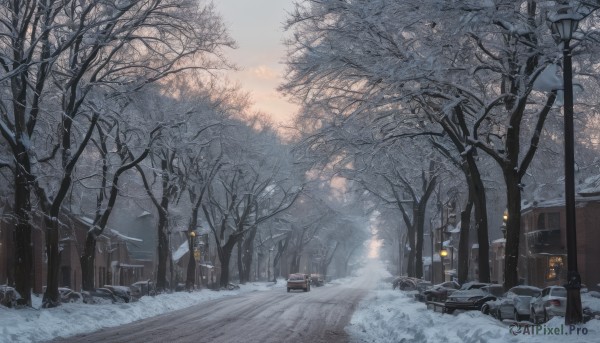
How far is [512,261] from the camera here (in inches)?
930

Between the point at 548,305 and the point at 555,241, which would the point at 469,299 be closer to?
the point at 548,305

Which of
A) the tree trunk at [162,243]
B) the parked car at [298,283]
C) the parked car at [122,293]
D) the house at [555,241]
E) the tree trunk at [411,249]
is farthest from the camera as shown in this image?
the parked car at [298,283]

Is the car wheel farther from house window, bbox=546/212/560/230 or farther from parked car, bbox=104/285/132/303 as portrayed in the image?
house window, bbox=546/212/560/230

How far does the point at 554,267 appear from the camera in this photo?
5362 cm

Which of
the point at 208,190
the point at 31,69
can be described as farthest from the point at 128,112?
the point at 208,190

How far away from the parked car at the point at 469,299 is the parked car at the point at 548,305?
8.39 ft

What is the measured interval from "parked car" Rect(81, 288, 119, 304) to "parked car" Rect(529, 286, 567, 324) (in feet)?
60.7

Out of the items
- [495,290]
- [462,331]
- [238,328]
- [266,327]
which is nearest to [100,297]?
[238,328]

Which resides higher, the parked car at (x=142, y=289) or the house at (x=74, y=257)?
A: the house at (x=74, y=257)

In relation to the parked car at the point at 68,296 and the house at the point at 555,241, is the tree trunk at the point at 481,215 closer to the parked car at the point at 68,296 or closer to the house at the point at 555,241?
the parked car at the point at 68,296

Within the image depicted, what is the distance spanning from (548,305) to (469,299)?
4.43 m

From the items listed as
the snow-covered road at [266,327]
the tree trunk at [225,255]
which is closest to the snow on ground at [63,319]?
the snow-covered road at [266,327]

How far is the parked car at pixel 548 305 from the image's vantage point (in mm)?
22891

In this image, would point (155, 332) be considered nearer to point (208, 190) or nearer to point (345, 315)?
point (345, 315)
